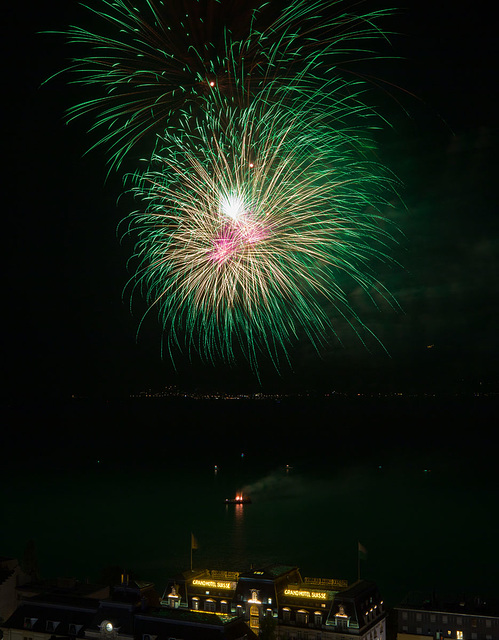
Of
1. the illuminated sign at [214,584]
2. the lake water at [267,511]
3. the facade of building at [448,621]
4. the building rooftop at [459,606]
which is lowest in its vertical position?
the facade of building at [448,621]

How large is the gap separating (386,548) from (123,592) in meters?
52.0

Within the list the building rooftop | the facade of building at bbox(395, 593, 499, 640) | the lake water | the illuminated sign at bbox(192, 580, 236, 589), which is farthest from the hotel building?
the lake water

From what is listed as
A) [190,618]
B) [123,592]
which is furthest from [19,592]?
[190,618]

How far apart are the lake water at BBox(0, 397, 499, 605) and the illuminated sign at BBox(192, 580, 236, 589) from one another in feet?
73.3

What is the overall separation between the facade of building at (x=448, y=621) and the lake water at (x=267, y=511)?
1883 cm

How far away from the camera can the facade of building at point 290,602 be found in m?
38.0

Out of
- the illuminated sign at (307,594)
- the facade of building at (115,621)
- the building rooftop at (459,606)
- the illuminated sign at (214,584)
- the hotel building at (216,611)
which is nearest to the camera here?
the facade of building at (115,621)

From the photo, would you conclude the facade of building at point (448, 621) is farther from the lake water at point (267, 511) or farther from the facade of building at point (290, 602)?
the lake water at point (267, 511)

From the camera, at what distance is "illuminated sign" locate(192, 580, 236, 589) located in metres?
42.4

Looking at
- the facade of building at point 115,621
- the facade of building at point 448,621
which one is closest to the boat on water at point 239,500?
the facade of building at point 448,621

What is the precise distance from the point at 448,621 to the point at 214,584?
47.8 feet

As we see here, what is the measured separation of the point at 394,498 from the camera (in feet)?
367

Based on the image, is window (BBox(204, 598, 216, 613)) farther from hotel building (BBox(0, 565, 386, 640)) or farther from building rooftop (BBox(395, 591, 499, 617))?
building rooftop (BBox(395, 591, 499, 617))

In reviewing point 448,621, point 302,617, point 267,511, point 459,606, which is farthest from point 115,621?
point 267,511
